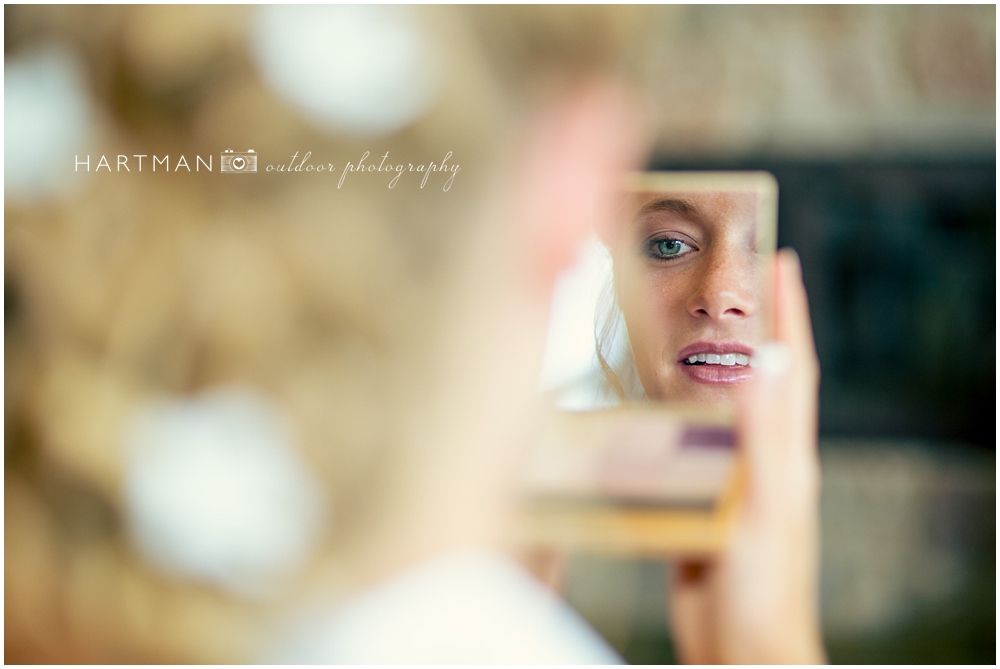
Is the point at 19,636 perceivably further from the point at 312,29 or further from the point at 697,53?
the point at 697,53

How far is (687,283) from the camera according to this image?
26 cm

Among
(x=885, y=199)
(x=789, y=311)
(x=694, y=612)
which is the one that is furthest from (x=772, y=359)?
(x=885, y=199)

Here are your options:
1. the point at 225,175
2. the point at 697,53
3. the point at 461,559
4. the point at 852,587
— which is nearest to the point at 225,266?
the point at 225,175

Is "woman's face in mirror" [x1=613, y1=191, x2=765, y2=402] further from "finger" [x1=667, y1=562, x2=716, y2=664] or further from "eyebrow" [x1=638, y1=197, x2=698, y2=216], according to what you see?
"finger" [x1=667, y1=562, x2=716, y2=664]

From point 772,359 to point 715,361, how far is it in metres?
0.04

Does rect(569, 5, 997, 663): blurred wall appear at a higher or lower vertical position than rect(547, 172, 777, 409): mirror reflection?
higher

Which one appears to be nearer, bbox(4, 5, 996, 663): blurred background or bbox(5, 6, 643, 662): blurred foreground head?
bbox(5, 6, 643, 662): blurred foreground head

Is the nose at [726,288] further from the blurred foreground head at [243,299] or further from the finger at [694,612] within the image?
the finger at [694,612]

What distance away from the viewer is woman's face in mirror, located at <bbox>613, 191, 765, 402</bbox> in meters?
0.25

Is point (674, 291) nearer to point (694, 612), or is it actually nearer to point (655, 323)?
point (655, 323)

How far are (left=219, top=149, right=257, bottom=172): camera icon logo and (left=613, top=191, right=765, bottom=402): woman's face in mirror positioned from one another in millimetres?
131

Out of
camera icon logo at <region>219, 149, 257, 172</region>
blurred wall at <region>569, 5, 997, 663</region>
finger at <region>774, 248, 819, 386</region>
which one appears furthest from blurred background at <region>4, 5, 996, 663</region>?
camera icon logo at <region>219, 149, 257, 172</region>

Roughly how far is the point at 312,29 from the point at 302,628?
18cm

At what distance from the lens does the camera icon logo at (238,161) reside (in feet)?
0.60
